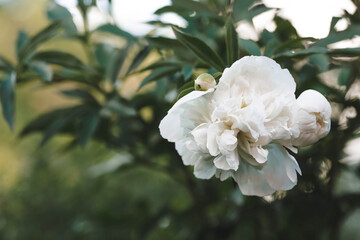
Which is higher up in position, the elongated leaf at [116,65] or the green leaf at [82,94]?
the elongated leaf at [116,65]

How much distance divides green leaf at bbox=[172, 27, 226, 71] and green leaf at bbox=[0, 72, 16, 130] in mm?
279

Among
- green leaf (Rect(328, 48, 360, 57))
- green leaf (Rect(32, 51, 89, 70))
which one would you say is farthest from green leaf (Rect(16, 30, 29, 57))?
green leaf (Rect(328, 48, 360, 57))

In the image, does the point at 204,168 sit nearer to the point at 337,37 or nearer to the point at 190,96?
the point at 190,96

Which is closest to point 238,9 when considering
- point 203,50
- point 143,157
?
point 203,50

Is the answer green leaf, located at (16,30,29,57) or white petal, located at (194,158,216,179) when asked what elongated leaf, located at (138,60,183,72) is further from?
green leaf, located at (16,30,29,57)

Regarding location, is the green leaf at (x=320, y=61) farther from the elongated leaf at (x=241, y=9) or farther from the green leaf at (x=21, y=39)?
the green leaf at (x=21, y=39)

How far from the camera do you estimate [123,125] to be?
902 millimetres

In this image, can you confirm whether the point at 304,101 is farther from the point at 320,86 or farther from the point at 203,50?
the point at 320,86

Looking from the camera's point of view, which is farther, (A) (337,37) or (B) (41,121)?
(B) (41,121)

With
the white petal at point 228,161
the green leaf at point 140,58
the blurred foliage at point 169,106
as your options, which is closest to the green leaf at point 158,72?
the blurred foliage at point 169,106

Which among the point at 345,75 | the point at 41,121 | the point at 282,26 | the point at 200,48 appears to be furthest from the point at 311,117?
the point at 41,121

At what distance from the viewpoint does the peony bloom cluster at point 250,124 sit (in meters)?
0.40

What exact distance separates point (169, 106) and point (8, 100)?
35 centimetres

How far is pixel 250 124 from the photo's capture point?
0.39 metres
